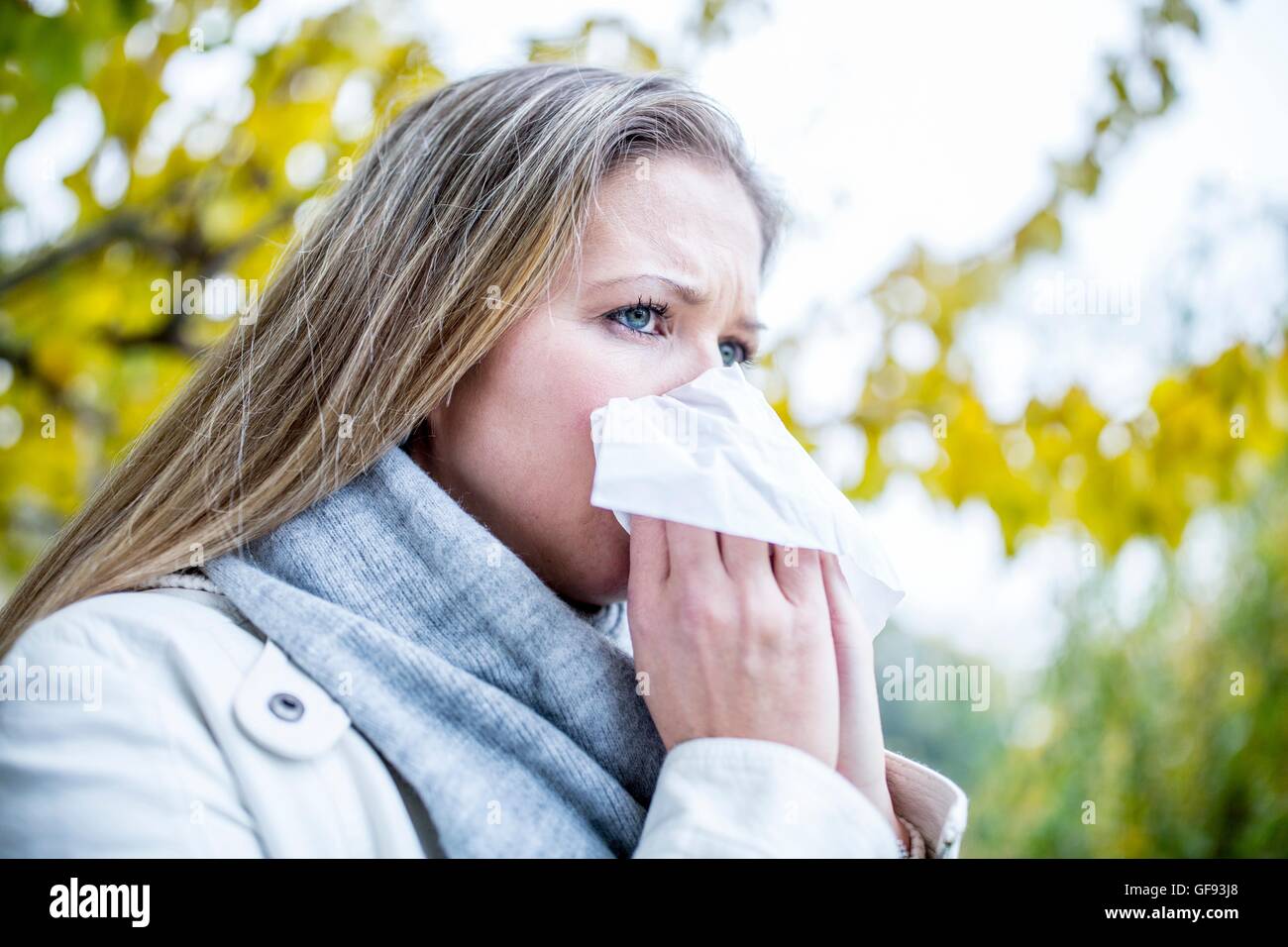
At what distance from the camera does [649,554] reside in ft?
4.44

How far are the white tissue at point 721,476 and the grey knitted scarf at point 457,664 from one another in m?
0.21

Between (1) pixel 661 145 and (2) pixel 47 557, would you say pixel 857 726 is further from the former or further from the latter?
(2) pixel 47 557

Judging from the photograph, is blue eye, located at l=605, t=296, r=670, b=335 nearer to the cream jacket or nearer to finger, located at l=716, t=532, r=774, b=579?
finger, located at l=716, t=532, r=774, b=579

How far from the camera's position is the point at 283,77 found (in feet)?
8.99

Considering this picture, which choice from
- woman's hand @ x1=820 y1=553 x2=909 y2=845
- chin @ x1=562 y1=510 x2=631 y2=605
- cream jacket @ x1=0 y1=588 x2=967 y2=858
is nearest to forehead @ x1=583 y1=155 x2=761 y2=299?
chin @ x1=562 y1=510 x2=631 y2=605

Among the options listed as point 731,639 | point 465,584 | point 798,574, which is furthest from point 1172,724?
point 465,584

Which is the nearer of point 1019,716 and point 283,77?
point 283,77

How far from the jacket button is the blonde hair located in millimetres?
281

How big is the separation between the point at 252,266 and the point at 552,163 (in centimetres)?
198

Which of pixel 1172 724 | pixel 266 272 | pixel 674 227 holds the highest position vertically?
pixel 266 272

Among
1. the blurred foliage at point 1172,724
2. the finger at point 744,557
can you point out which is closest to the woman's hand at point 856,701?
the finger at point 744,557

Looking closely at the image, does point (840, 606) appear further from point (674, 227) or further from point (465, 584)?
point (674, 227)

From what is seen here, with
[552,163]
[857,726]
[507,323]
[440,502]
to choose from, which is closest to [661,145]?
[552,163]

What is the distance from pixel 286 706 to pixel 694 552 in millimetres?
529
